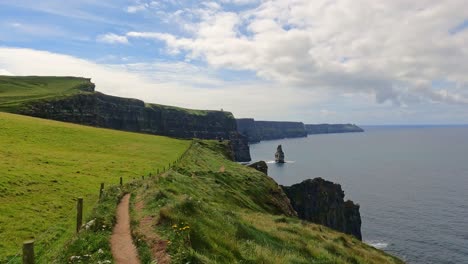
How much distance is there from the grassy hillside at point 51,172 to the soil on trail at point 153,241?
17.9 feet

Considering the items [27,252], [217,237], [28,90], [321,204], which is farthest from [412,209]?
[28,90]

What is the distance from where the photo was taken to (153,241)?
58.6 ft

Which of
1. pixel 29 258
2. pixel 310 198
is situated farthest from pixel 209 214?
pixel 310 198

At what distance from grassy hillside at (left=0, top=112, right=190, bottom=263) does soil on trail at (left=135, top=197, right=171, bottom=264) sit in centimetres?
546

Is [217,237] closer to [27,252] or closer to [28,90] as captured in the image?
[27,252]

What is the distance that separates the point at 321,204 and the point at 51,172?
7727 centimetres

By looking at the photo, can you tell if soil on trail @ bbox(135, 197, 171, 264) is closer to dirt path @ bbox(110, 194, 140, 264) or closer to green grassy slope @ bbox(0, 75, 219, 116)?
dirt path @ bbox(110, 194, 140, 264)

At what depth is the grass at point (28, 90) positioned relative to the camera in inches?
4722

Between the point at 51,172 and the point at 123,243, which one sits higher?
the point at 123,243

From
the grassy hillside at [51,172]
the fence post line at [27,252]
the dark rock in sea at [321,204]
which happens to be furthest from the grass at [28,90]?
the fence post line at [27,252]

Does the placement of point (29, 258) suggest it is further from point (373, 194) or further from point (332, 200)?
point (373, 194)

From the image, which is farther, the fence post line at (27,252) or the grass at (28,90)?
the grass at (28,90)

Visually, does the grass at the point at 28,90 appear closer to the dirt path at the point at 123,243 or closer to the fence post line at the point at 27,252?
the dirt path at the point at 123,243

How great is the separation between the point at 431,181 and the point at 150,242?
173028 mm
